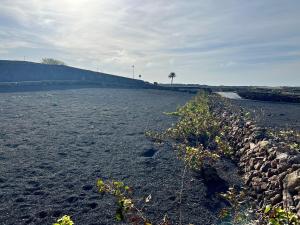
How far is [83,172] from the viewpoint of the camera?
8.88m

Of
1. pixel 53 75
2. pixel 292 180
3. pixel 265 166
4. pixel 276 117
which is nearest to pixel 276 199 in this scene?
pixel 292 180

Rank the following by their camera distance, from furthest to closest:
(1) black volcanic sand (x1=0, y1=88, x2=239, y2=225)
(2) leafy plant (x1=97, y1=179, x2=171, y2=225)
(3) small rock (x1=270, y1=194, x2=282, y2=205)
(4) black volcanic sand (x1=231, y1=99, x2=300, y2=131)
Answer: (4) black volcanic sand (x1=231, y1=99, x2=300, y2=131) < (3) small rock (x1=270, y1=194, x2=282, y2=205) < (1) black volcanic sand (x1=0, y1=88, x2=239, y2=225) < (2) leafy plant (x1=97, y1=179, x2=171, y2=225)

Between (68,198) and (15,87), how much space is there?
1138 inches

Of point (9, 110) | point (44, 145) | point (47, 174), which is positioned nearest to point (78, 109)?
point (9, 110)

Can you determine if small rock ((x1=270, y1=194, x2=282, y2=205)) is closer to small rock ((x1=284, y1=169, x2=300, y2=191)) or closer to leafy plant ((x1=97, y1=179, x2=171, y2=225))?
small rock ((x1=284, y1=169, x2=300, y2=191))

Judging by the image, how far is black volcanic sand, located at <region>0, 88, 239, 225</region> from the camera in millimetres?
6742

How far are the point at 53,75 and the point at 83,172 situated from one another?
43.7 meters

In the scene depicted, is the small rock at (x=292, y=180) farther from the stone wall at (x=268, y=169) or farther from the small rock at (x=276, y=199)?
the small rock at (x=276, y=199)

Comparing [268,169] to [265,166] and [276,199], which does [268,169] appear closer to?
[265,166]

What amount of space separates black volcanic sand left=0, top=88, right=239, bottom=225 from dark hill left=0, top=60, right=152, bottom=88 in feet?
96.5

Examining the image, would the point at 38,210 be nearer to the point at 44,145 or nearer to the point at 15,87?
the point at 44,145

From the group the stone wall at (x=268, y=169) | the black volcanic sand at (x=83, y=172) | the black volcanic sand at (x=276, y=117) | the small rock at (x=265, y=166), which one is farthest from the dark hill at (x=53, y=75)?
the small rock at (x=265, y=166)

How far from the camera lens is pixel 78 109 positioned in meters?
21.6

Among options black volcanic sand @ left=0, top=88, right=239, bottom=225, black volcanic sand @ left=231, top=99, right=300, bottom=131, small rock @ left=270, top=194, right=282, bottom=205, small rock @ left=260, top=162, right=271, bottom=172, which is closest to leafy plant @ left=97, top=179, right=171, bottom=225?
black volcanic sand @ left=0, top=88, right=239, bottom=225
